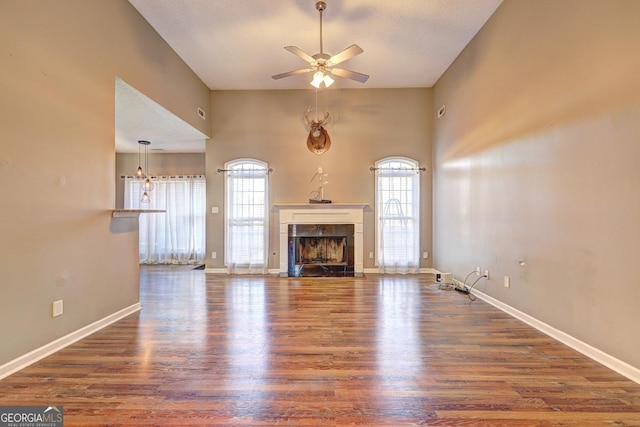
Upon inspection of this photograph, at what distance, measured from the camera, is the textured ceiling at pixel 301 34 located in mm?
3576

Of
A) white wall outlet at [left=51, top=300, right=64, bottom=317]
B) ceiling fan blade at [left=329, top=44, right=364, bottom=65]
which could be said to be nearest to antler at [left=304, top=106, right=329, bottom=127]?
ceiling fan blade at [left=329, top=44, right=364, bottom=65]

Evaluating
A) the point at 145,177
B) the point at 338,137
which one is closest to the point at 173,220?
the point at 145,177

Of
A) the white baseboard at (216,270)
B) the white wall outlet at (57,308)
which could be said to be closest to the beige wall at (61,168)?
the white wall outlet at (57,308)

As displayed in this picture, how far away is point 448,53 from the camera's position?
465 centimetres

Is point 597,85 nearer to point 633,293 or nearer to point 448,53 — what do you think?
point 633,293

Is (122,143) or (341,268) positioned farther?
(122,143)

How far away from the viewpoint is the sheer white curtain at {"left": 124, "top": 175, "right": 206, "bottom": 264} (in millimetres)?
7309

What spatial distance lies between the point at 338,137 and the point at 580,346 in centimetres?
464

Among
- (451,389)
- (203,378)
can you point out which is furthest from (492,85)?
(203,378)

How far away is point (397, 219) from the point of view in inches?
230

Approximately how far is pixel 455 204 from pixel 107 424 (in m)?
4.87

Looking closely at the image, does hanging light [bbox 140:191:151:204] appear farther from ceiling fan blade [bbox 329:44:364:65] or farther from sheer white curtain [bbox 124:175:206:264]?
ceiling fan blade [bbox 329:44:364:65]

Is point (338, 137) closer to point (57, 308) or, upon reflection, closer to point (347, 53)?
point (347, 53)

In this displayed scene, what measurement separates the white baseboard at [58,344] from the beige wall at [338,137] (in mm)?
3013
